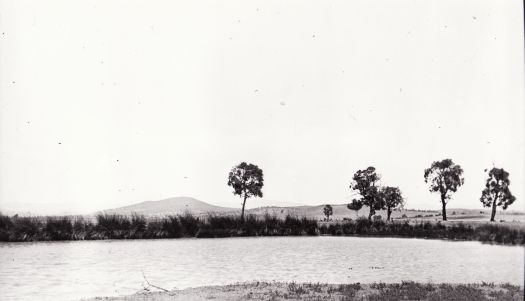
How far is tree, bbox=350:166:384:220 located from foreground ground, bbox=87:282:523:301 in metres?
53.9

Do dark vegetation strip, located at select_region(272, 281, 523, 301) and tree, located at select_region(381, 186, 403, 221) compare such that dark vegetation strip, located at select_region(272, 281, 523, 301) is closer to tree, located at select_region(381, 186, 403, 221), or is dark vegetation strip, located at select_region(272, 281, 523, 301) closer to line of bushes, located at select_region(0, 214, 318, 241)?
line of bushes, located at select_region(0, 214, 318, 241)

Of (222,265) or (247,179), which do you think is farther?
(247,179)

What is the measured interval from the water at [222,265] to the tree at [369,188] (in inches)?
1479

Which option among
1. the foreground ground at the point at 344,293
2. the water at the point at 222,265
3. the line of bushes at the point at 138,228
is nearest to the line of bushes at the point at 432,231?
the water at the point at 222,265

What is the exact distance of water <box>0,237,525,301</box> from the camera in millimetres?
16203

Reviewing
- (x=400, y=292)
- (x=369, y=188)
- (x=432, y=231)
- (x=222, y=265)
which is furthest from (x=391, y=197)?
(x=400, y=292)

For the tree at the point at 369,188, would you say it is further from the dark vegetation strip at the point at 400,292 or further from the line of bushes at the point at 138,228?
the dark vegetation strip at the point at 400,292

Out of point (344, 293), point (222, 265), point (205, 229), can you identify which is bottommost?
point (222, 265)

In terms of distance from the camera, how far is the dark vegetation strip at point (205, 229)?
109 feet

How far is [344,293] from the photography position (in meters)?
12.3

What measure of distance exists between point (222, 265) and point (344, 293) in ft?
30.7

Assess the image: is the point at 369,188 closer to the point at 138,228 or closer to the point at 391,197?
the point at 391,197

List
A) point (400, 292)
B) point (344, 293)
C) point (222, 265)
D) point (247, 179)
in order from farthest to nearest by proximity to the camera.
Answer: point (247, 179), point (222, 265), point (344, 293), point (400, 292)

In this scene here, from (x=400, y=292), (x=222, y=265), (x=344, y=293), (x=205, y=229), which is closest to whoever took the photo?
(x=400, y=292)
